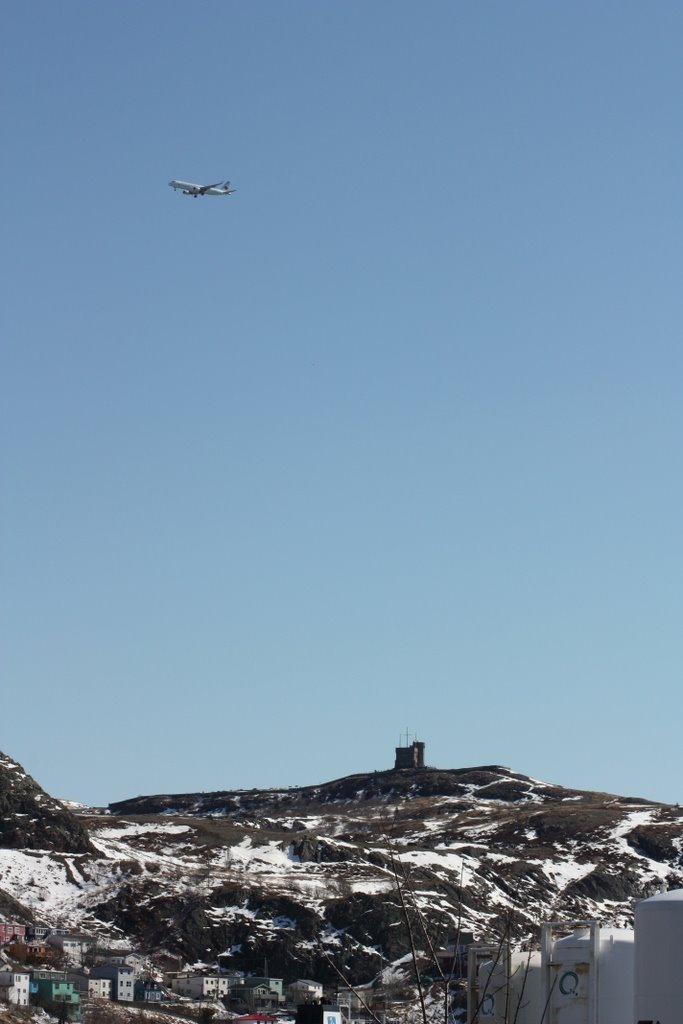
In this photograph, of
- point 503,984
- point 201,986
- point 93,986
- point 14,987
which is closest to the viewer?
point 503,984

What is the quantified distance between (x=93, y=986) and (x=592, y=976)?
3970 inches

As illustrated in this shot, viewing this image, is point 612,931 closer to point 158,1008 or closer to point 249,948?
point 158,1008

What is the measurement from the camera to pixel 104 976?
527 feet

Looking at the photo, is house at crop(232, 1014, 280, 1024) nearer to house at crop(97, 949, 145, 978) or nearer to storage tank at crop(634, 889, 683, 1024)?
house at crop(97, 949, 145, 978)

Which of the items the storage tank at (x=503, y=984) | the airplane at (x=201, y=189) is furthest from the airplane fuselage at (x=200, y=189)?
the storage tank at (x=503, y=984)

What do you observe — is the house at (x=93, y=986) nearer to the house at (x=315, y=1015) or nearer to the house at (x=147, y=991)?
the house at (x=147, y=991)

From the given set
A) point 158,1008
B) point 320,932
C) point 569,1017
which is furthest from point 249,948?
point 569,1017

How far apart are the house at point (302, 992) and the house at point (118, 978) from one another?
19053 millimetres

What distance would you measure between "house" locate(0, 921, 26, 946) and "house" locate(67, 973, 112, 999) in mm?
14591

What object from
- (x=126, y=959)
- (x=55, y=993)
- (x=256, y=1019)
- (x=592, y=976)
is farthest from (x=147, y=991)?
(x=592, y=976)

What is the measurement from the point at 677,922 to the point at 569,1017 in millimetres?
13196

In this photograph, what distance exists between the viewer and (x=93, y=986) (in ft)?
520

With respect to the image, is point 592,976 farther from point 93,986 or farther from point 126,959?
point 126,959

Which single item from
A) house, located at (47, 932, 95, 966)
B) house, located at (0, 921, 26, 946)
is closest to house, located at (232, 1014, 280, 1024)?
house, located at (47, 932, 95, 966)
